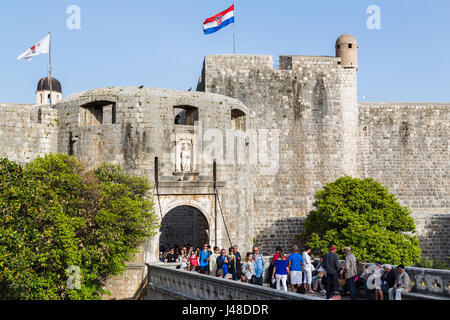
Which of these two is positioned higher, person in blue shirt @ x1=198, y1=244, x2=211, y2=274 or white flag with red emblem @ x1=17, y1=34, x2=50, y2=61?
white flag with red emblem @ x1=17, y1=34, x2=50, y2=61

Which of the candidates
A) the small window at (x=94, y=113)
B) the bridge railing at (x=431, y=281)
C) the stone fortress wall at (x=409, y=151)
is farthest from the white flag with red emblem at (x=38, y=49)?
the stone fortress wall at (x=409, y=151)

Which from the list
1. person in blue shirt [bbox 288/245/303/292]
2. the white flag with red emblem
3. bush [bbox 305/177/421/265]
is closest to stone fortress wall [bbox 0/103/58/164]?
the white flag with red emblem

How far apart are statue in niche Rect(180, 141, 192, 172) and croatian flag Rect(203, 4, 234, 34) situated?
35.8 ft

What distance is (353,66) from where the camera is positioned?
3609 centimetres

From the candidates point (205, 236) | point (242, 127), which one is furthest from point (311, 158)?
point (205, 236)

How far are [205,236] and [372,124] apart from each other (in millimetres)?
17587

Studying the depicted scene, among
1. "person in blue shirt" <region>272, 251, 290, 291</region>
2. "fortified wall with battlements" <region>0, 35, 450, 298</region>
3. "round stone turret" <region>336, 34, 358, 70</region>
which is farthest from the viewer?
"round stone turret" <region>336, 34, 358, 70</region>

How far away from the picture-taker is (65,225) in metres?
19.0

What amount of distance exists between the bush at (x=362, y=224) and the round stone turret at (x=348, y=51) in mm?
9965

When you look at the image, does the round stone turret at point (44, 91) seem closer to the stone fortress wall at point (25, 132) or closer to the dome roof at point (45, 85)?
the dome roof at point (45, 85)

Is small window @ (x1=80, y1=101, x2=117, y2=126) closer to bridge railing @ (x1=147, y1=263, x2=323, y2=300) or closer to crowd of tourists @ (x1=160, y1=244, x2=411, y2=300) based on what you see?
bridge railing @ (x1=147, y1=263, x2=323, y2=300)

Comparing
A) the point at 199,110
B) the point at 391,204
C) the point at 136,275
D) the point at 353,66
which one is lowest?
the point at 136,275

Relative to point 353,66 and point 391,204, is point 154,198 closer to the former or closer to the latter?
point 391,204

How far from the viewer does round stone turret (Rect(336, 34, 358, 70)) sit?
36156 millimetres
